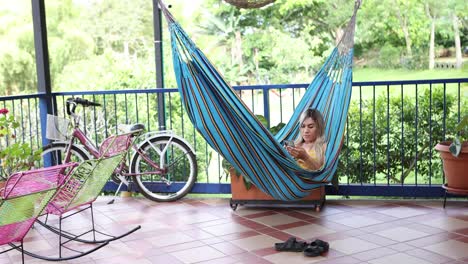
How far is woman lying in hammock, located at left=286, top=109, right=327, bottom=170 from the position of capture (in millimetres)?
4145

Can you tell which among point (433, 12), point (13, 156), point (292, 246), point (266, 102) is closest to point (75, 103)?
point (13, 156)

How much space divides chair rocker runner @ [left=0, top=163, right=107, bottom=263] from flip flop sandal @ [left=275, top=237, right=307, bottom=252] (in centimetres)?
128

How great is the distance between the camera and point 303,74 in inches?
430

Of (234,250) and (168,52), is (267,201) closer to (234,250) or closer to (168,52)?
(234,250)

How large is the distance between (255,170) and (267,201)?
2.11 ft

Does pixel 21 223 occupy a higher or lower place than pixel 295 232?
higher

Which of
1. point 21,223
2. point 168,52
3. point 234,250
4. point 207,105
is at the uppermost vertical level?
point 168,52

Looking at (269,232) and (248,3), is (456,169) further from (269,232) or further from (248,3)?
(248,3)

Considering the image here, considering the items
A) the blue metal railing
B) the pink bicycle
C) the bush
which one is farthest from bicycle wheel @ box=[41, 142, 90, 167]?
the bush

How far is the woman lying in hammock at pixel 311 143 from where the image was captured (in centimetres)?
414

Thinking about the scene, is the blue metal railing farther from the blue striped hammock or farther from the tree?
the tree

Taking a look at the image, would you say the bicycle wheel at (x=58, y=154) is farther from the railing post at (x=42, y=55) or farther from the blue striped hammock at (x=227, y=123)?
the blue striped hammock at (x=227, y=123)

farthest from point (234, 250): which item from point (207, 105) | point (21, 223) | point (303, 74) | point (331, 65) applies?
point (303, 74)

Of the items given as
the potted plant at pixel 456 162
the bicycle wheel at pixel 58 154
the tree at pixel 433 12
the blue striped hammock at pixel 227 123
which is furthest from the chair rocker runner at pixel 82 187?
the tree at pixel 433 12
